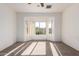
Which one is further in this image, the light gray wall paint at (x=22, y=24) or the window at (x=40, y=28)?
the window at (x=40, y=28)

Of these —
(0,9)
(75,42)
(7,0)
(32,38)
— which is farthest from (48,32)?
(7,0)

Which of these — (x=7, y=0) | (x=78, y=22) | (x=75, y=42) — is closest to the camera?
(x=7, y=0)

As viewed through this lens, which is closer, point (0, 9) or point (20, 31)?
point (0, 9)

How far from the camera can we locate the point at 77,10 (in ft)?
19.2

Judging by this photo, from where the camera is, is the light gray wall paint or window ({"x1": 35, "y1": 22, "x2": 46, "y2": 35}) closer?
the light gray wall paint

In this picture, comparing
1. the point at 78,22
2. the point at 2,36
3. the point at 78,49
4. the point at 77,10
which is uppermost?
the point at 77,10

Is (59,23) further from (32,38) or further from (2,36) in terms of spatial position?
(2,36)

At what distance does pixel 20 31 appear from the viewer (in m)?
9.49

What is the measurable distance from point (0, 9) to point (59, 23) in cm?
481

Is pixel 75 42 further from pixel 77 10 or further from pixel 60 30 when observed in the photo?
pixel 60 30

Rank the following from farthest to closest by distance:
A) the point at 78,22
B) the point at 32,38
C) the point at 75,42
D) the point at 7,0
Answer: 1. the point at 32,38
2. the point at 75,42
3. the point at 78,22
4. the point at 7,0

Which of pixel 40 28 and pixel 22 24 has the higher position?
pixel 22 24

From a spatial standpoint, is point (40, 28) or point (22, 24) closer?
point (22, 24)

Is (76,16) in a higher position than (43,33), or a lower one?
higher
